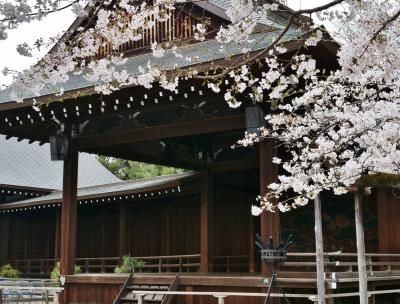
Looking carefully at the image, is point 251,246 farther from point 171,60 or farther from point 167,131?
point 171,60

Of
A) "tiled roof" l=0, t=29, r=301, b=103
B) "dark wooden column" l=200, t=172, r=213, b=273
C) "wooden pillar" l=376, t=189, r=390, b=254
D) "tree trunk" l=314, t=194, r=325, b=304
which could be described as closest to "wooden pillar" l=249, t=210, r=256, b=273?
"dark wooden column" l=200, t=172, r=213, b=273

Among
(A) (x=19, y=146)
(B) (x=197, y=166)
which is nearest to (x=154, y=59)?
(B) (x=197, y=166)

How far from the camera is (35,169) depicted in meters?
22.0

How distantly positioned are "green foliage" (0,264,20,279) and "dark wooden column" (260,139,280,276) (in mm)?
10687

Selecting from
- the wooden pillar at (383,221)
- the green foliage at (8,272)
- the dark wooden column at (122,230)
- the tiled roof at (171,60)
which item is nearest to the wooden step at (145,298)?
the tiled roof at (171,60)

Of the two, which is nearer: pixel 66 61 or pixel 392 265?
pixel 66 61

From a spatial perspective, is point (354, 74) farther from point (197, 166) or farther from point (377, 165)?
point (197, 166)

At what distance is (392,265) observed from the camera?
39.2ft

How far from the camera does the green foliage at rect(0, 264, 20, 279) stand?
707 inches

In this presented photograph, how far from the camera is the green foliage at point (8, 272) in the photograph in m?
18.0

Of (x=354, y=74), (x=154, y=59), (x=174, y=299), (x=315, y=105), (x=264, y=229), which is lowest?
(x=174, y=299)

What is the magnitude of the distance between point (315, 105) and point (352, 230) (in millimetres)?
4995

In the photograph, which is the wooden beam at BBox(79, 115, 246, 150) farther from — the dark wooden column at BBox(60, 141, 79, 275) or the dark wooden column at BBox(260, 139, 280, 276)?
the dark wooden column at BBox(260, 139, 280, 276)

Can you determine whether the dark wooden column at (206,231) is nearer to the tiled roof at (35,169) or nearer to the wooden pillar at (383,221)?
the wooden pillar at (383,221)
